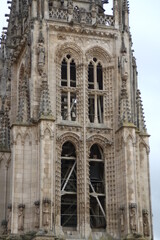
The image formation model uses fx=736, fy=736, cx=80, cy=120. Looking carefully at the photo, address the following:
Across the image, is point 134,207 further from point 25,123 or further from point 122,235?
point 25,123

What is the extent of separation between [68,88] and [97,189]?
255 inches

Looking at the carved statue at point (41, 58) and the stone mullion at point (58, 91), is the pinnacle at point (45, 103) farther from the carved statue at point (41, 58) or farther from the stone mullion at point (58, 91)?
the stone mullion at point (58, 91)

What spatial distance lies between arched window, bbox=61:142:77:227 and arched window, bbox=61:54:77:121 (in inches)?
84.5

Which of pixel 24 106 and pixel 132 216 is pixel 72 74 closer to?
pixel 24 106

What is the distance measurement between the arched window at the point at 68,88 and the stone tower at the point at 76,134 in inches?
2.7

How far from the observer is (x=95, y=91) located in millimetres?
45844

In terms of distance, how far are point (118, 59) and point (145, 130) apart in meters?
4.77

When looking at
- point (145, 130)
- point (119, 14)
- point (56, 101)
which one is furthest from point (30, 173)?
point (119, 14)

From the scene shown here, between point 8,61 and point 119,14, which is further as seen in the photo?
point 8,61

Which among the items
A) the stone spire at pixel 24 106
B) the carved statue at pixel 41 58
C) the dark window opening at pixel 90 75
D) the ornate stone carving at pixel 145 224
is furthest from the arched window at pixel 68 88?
the ornate stone carving at pixel 145 224

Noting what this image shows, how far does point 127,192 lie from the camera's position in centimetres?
4219

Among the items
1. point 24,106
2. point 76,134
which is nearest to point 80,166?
point 76,134

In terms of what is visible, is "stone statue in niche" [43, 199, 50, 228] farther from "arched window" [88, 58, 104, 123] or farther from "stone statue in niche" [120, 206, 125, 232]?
"arched window" [88, 58, 104, 123]

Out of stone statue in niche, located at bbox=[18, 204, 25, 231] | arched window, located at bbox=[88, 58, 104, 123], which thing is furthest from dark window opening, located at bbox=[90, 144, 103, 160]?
stone statue in niche, located at bbox=[18, 204, 25, 231]
